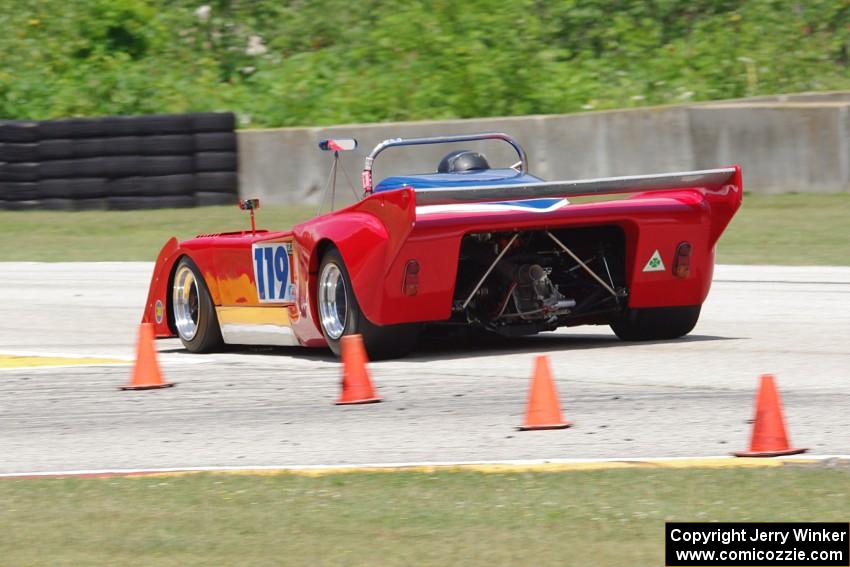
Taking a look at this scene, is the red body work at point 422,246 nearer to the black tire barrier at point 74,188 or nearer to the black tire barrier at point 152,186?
the black tire barrier at point 152,186

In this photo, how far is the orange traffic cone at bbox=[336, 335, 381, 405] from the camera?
7.91 m

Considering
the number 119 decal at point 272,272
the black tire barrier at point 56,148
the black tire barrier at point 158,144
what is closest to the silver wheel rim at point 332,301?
the number 119 decal at point 272,272

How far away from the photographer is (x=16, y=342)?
1184 centimetres

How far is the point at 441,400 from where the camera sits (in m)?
7.91

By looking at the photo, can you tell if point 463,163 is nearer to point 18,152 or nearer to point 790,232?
point 790,232

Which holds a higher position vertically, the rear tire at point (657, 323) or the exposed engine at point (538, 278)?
the exposed engine at point (538, 278)

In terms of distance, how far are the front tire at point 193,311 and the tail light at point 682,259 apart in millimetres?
3249

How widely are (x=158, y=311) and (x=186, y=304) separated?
336 mm

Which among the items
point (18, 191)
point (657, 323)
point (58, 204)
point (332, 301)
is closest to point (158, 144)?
point (58, 204)

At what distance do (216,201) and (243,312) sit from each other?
11.5 meters

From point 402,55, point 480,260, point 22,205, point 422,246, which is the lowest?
point 480,260

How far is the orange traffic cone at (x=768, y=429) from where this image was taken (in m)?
6.12

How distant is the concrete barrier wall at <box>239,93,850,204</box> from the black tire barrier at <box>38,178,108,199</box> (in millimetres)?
2007

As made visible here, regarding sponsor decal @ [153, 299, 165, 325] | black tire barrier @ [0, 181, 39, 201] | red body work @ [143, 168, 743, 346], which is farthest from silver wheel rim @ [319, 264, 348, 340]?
black tire barrier @ [0, 181, 39, 201]
